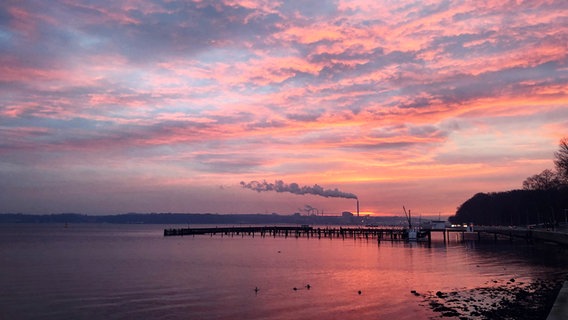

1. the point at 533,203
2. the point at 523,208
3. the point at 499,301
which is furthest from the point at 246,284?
the point at 523,208

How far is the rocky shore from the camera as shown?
26.8 m

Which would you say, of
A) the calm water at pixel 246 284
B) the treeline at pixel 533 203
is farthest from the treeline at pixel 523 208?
the calm water at pixel 246 284

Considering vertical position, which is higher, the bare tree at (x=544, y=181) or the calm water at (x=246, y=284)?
the bare tree at (x=544, y=181)

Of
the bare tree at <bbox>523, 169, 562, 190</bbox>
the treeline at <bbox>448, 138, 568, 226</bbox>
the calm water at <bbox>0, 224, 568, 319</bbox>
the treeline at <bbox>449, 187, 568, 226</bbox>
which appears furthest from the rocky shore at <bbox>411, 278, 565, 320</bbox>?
the bare tree at <bbox>523, 169, 562, 190</bbox>

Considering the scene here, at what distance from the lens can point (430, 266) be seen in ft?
181

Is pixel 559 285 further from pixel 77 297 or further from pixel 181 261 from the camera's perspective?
pixel 181 261

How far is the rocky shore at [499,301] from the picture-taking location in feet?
88.0

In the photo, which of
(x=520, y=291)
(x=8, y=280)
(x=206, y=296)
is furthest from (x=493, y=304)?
(x=8, y=280)

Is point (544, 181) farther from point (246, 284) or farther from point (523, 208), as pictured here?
point (246, 284)

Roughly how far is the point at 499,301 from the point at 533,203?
115 meters

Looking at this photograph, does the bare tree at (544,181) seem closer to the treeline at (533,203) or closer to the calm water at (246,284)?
the treeline at (533,203)

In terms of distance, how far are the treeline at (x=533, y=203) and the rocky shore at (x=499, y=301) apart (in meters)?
48.2

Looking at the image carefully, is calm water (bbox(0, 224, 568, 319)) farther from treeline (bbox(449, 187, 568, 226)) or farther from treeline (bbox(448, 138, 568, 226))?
treeline (bbox(449, 187, 568, 226))

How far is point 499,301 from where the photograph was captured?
30.6 m
